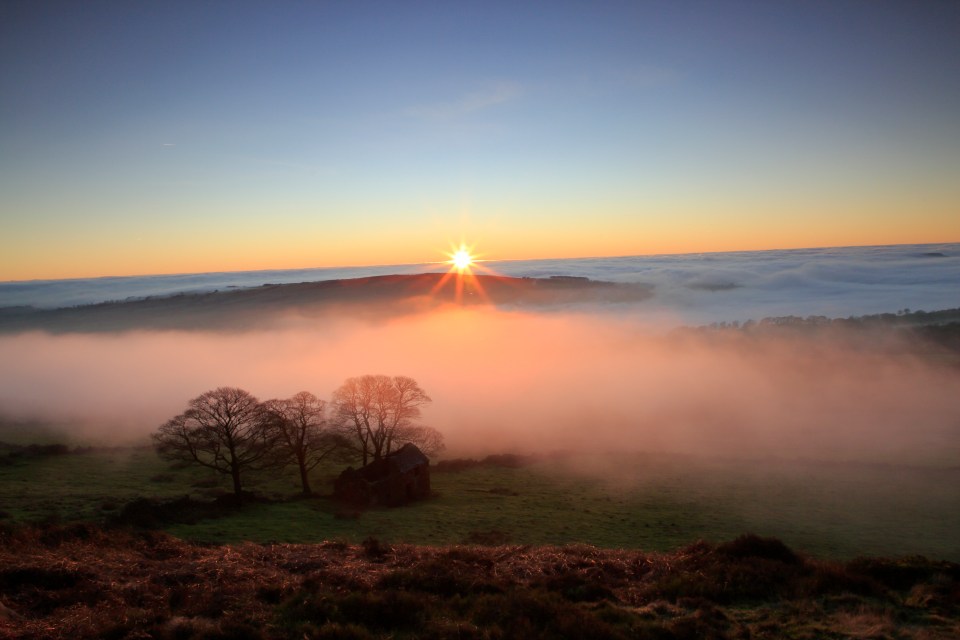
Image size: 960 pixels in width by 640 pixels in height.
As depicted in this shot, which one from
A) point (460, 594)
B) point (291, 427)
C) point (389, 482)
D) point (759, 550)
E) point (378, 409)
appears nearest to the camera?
point (460, 594)

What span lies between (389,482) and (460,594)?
2139cm

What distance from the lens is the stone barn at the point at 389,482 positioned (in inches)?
1372

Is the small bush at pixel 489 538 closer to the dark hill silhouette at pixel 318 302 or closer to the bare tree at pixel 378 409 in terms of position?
the bare tree at pixel 378 409

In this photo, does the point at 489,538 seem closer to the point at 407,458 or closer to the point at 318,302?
the point at 407,458

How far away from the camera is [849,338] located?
120062 mm

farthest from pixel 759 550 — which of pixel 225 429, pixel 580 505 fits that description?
pixel 225 429

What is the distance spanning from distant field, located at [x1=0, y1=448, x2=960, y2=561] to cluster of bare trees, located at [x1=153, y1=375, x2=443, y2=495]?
2.27 meters

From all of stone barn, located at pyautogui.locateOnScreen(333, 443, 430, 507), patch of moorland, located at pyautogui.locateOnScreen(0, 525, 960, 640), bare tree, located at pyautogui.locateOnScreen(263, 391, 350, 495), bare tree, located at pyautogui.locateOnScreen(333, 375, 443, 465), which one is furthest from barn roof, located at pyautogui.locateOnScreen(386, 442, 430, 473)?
patch of moorland, located at pyautogui.locateOnScreen(0, 525, 960, 640)

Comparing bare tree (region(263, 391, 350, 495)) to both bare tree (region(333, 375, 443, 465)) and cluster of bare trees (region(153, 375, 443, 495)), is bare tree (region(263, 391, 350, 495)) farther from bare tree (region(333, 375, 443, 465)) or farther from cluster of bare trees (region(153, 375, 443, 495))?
bare tree (region(333, 375, 443, 465))

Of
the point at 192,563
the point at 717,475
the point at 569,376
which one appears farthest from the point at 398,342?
the point at 192,563

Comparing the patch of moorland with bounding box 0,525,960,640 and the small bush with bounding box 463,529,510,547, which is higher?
the patch of moorland with bounding box 0,525,960,640

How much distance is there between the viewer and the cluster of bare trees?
35969 mm

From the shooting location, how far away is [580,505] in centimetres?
3416

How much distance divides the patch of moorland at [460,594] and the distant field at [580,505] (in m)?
7.58
